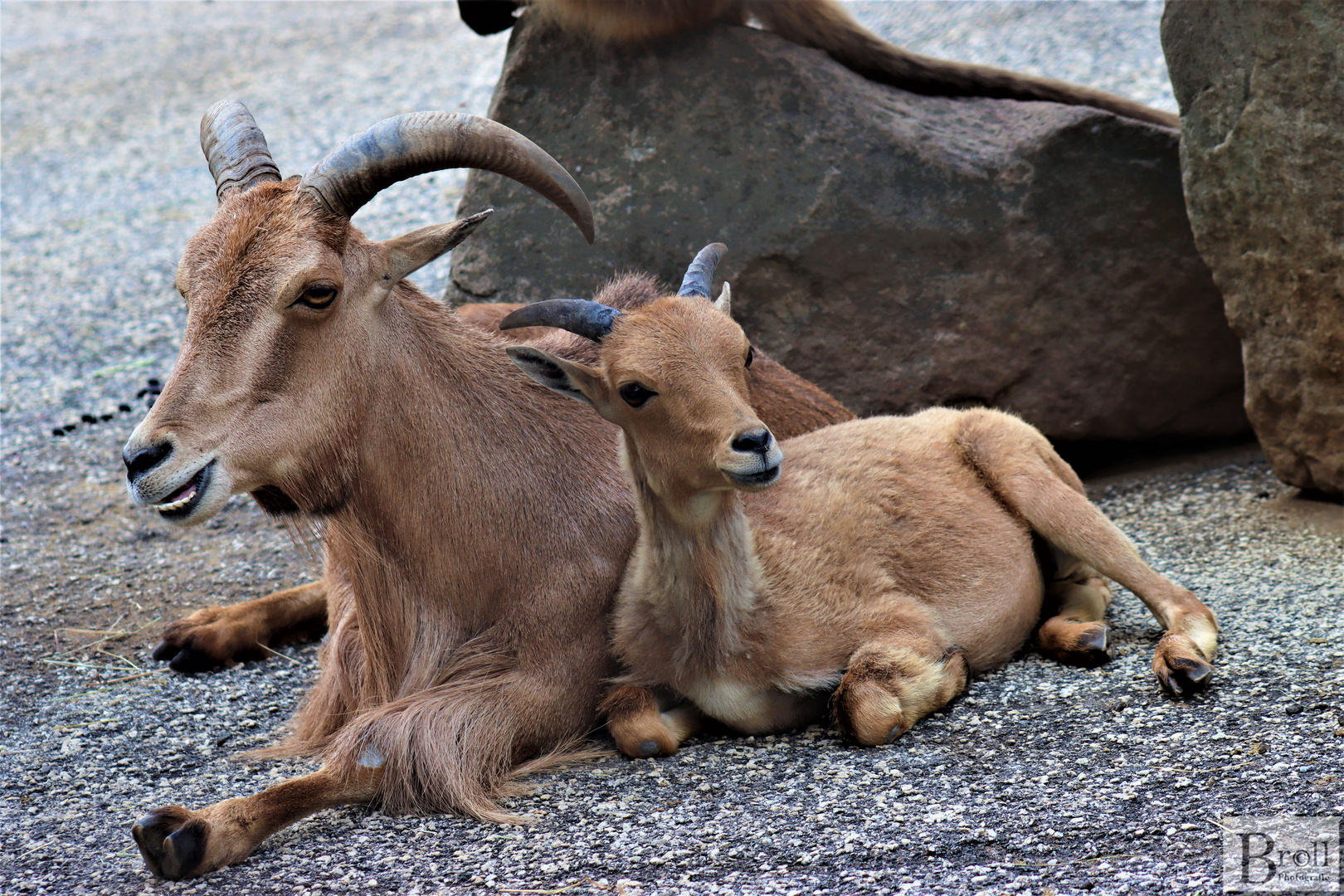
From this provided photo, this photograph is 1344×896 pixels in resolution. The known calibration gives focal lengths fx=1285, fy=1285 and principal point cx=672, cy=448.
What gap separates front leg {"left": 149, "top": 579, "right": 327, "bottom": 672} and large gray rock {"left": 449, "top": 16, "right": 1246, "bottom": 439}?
2.05m

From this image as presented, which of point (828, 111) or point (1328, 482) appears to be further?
point (828, 111)

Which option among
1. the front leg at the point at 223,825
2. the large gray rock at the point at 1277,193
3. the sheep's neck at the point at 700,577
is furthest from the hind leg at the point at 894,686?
the large gray rock at the point at 1277,193

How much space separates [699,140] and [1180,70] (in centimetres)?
256

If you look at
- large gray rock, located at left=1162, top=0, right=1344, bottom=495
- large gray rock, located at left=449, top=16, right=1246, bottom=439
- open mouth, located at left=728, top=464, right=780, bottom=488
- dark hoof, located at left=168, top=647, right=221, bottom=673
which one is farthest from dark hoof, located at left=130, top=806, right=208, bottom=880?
large gray rock, located at left=1162, top=0, right=1344, bottom=495

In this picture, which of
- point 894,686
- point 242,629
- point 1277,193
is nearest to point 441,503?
point 894,686

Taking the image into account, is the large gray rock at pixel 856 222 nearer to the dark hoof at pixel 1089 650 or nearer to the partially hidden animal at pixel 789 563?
the partially hidden animal at pixel 789 563

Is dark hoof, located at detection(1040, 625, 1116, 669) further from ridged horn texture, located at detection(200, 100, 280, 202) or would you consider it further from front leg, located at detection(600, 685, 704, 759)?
ridged horn texture, located at detection(200, 100, 280, 202)

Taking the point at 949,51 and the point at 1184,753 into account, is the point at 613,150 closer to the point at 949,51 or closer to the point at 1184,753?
the point at 1184,753

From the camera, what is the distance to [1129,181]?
7402 mm

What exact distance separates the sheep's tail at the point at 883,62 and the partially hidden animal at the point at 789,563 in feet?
11.0

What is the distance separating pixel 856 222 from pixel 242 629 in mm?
3933

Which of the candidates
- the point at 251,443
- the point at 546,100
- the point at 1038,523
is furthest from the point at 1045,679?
the point at 546,100

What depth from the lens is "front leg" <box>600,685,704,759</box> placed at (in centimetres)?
462

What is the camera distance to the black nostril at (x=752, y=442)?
418 cm
